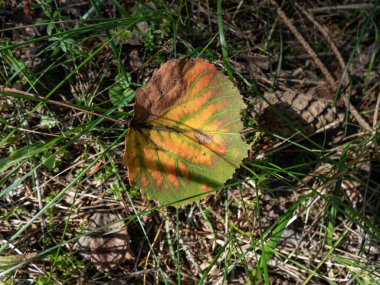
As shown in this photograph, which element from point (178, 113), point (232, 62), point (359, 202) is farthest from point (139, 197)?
point (359, 202)

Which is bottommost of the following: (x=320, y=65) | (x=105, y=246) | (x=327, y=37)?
(x=105, y=246)

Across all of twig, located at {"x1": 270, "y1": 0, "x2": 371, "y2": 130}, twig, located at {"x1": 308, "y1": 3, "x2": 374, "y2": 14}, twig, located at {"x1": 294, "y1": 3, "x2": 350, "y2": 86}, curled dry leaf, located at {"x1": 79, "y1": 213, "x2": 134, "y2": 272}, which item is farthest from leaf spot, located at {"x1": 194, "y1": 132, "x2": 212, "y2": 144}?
twig, located at {"x1": 308, "y1": 3, "x2": 374, "y2": 14}

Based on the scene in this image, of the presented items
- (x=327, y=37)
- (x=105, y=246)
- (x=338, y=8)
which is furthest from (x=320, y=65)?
(x=105, y=246)

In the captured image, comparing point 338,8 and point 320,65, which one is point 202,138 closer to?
point 320,65

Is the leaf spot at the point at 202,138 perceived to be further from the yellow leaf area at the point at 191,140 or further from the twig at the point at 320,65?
the twig at the point at 320,65

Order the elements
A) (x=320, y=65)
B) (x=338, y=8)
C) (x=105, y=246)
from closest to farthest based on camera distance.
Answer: (x=105, y=246)
(x=320, y=65)
(x=338, y=8)

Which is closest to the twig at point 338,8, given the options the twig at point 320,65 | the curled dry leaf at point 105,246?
the twig at point 320,65

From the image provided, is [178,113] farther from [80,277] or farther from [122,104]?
[80,277]

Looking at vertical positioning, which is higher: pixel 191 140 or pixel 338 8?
pixel 338 8
